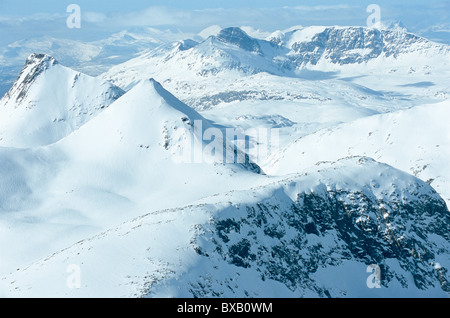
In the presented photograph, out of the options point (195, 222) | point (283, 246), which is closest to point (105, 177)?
point (195, 222)

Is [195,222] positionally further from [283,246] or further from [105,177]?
[105,177]

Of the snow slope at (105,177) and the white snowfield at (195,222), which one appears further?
the snow slope at (105,177)

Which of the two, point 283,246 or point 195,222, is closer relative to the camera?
point 195,222

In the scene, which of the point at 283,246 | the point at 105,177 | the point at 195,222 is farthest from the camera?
the point at 105,177

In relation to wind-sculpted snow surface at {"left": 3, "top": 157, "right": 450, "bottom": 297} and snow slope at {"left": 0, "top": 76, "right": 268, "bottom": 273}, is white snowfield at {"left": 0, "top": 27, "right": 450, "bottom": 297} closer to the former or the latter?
wind-sculpted snow surface at {"left": 3, "top": 157, "right": 450, "bottom": 297}

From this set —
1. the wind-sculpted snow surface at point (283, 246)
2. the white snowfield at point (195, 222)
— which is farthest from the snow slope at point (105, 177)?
the wind-sculpted snow surface at point (283, 246)

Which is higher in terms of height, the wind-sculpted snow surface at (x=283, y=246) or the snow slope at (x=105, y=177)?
the snow slope at (x=105, y=177)

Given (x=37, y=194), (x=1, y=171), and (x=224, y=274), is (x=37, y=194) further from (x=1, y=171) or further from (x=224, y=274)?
(x=224, y=274)

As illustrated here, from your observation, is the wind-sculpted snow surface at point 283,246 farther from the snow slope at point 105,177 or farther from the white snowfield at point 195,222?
the snow slope at point 105,177
